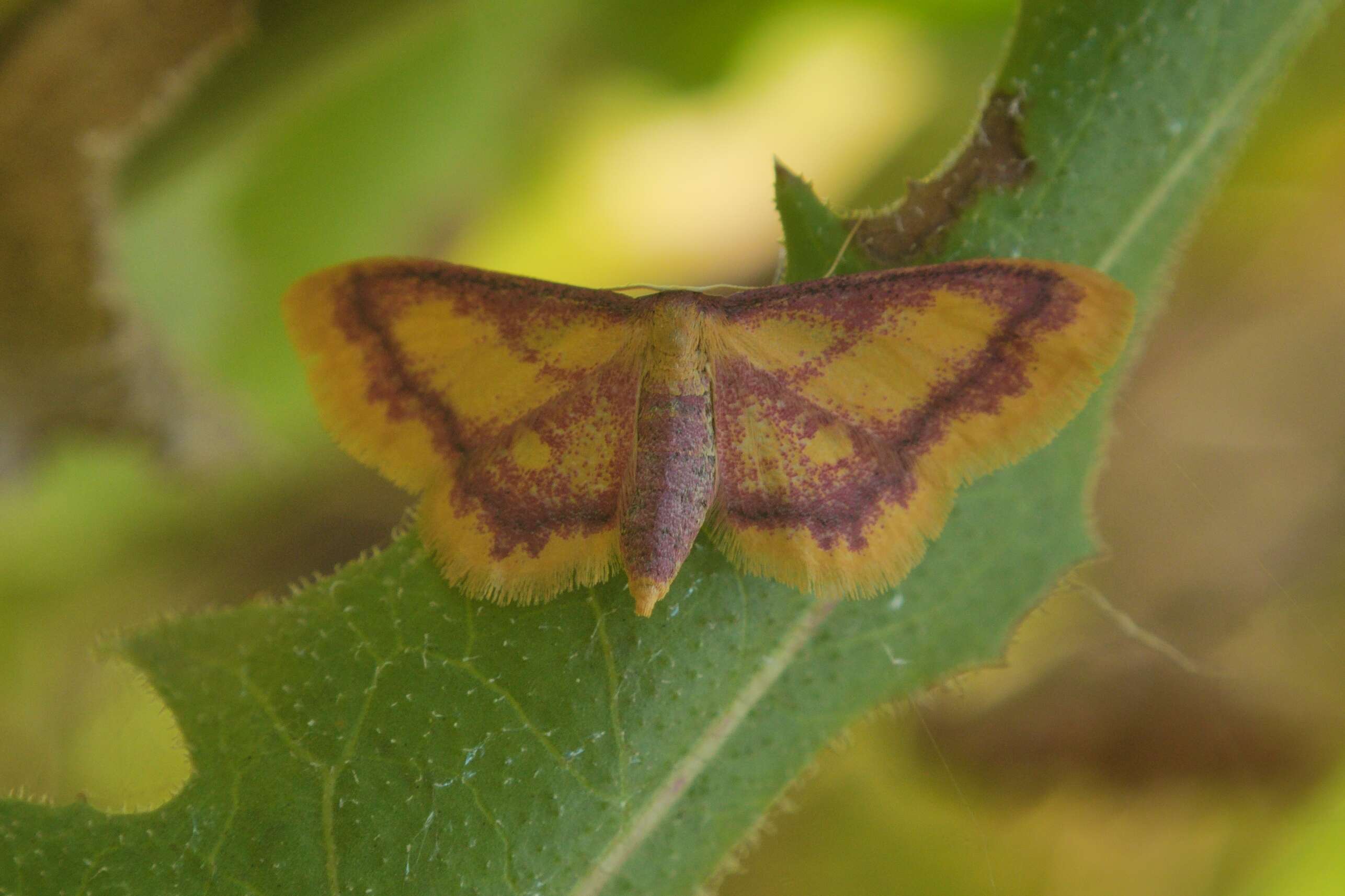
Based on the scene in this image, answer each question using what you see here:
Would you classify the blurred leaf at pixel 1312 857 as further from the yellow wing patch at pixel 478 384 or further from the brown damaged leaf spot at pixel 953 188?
the yellow wing patch at pixel 478 384

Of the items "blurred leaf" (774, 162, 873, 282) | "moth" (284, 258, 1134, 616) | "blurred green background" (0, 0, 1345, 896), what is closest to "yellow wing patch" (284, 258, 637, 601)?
"moth" (284, 258, 1134, 616)

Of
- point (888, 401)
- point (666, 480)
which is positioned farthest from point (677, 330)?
point (888, 401)

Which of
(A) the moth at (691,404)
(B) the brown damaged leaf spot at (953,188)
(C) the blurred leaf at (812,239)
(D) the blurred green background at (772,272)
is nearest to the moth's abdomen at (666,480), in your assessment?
(A) the moth at (691,404)

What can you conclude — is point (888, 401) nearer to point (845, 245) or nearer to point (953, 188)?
point (845, 245)

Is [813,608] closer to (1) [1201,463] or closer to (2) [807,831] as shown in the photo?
(2) [807,831]

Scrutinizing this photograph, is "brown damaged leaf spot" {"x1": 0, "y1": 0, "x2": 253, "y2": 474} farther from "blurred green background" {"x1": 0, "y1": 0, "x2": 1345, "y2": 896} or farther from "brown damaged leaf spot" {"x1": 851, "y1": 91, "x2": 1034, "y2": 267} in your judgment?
"brown damaged leaf spot" {"x1": 851, "y1": 91, "x2": 1034, "y2": 267}
